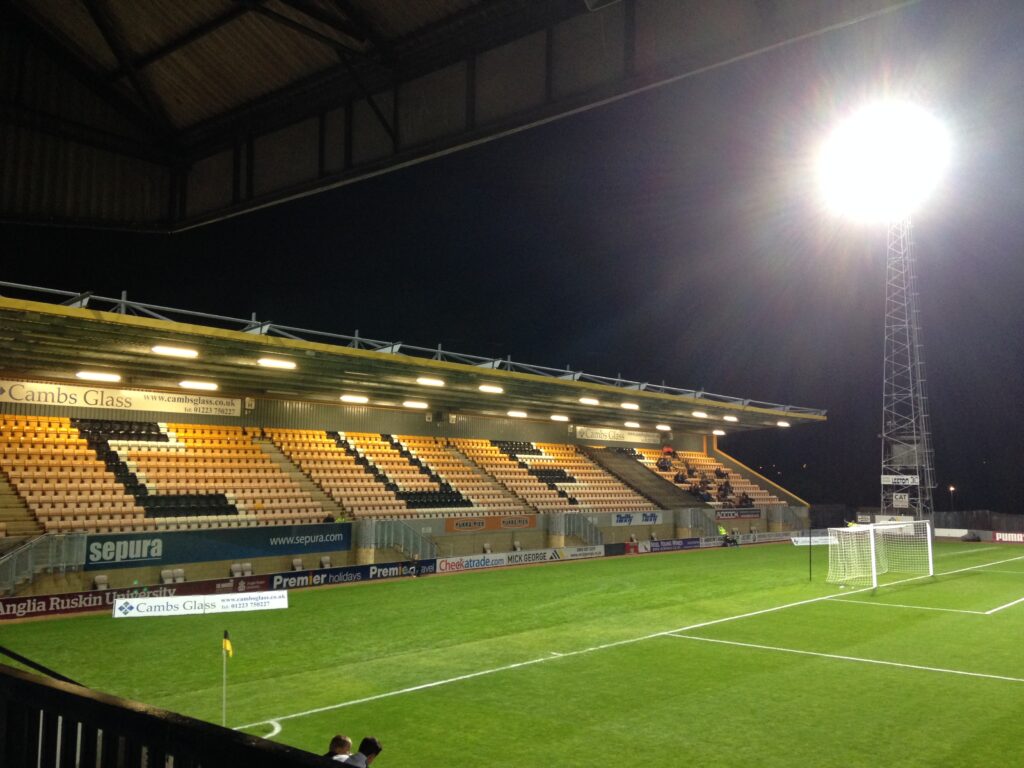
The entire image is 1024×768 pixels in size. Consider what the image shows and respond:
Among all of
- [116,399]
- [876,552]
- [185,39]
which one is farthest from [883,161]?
[116,399]

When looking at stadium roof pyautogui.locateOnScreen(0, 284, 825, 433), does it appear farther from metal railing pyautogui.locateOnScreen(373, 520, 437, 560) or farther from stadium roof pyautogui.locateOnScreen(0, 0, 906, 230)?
metal railing pyautogui.locateOnScreen(373, 520, 437, 560)

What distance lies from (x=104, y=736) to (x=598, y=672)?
9.96 meters

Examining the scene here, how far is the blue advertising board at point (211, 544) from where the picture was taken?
1816 centimetres

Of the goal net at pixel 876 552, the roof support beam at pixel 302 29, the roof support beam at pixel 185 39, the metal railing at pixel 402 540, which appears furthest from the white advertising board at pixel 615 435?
the roof support beam at pixel 302 29

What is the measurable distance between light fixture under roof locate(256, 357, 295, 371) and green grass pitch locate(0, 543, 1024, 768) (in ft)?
20.8

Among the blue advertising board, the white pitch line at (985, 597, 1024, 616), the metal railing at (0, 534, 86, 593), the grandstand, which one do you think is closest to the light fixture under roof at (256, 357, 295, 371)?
the grandstand

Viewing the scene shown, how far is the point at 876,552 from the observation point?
2516 cm

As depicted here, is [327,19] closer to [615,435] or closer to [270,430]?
[270,430]

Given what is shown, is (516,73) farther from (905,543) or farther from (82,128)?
(905,543)

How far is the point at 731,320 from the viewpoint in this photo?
143 feet

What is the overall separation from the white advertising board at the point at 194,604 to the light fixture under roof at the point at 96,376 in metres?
15.6

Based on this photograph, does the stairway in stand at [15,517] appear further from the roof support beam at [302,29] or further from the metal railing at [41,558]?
the roof support beam at [302,29]

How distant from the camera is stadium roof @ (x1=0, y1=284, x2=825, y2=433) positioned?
1675cm

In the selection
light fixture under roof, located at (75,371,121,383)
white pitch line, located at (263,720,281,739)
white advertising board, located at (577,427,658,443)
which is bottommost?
white pitch line, located at (263,720,281,739)
